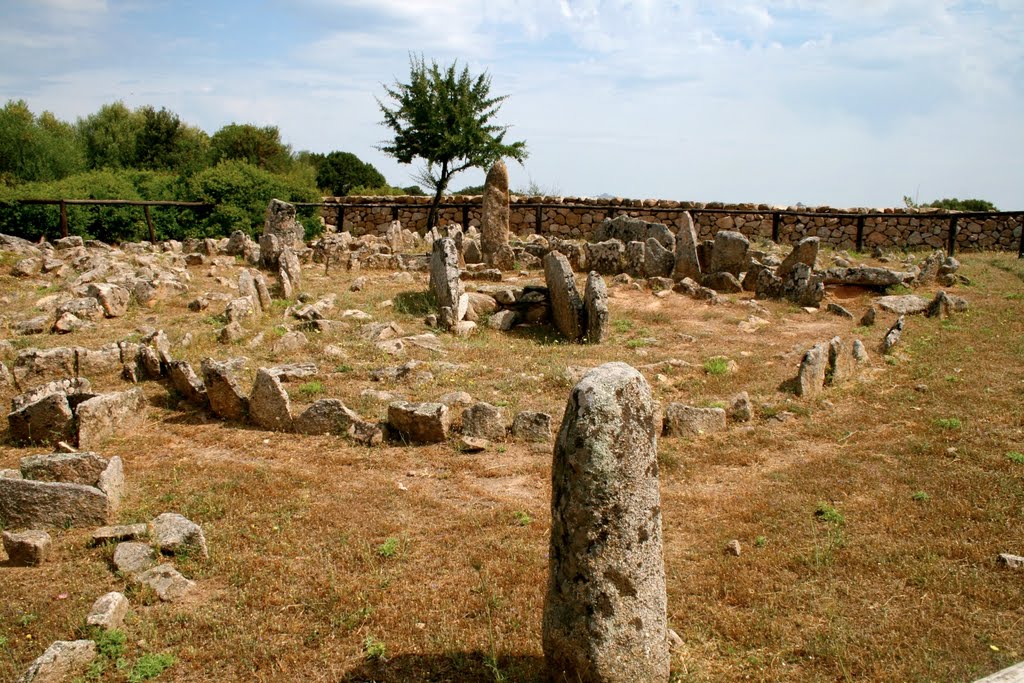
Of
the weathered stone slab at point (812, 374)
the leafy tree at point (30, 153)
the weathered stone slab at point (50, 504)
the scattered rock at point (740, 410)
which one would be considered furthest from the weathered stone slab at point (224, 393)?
the leafy tree at point (30, 153)

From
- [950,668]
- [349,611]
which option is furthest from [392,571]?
[950,668]

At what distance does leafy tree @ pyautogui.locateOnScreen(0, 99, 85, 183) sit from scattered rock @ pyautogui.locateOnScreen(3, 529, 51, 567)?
2838 cm

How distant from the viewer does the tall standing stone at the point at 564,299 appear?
564 inches

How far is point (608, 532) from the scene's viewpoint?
14.6 feet

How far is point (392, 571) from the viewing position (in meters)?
6.60

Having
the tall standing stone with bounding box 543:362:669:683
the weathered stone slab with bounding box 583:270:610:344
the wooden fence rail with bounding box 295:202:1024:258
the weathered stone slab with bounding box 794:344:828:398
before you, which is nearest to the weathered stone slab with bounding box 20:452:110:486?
the tall standing stone with bounding box 543:362:669:683

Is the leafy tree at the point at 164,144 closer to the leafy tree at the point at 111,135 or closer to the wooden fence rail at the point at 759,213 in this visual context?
the leafy tree at the point at 111,135

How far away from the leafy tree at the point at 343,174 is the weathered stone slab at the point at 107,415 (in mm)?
36411

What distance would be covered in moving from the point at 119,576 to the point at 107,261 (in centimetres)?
1295

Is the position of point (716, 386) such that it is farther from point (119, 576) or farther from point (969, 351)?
point (119, 576)

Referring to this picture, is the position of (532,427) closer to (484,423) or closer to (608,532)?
(484,423)

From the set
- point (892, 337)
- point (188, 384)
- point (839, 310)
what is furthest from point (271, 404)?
point (839, 310)

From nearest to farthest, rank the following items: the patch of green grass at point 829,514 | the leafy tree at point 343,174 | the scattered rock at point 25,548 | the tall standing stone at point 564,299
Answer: the scattered rock at point 25,548 < the patch of green grass at point 829,514 < the tall standing stone at point 564,299 < the leafy tree at point 343,174

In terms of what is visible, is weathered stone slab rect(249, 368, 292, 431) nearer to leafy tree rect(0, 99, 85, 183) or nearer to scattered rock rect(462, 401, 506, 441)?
scattered rock rect(462, 401, 506, 441)
